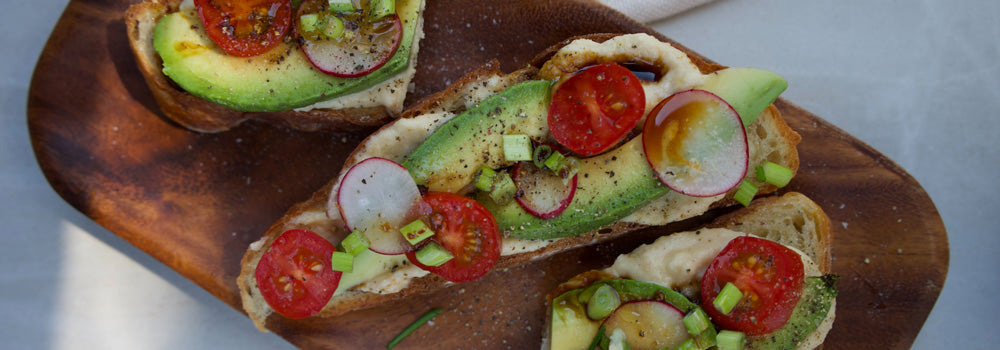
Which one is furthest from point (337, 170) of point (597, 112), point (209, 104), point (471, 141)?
point (597, 112)

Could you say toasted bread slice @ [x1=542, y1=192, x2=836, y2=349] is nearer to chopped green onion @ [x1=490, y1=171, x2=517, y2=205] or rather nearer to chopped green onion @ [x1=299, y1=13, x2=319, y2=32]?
chopped green onion @ [x1=490, y1=171, x2=517, y2=205]

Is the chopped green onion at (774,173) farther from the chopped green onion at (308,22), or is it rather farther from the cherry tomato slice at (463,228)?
the chopped green onion at (308,22)

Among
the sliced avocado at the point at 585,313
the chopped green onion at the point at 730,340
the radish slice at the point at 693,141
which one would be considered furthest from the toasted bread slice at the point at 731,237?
the radish slice at the point at 693,141

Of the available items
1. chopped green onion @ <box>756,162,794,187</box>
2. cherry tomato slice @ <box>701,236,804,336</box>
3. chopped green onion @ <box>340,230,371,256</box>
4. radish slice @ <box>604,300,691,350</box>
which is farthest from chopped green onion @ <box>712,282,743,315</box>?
chopped green onion @ <box>340,230,371,256</box>

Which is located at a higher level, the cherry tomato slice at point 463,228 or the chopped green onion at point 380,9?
the chopped green onion at point 380,9

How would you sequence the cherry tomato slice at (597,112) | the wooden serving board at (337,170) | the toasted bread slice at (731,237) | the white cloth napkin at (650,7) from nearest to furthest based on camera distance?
the cherry tomato slice at (597,112)
the toasted bread slice at (731,237)
the wooden serving board at (337,170)
the white cloth napkin at (650,7)

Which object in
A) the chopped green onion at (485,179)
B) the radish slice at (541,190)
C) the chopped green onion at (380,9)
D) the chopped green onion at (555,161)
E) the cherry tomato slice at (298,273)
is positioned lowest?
the cherry tomato slice at (298,273)
